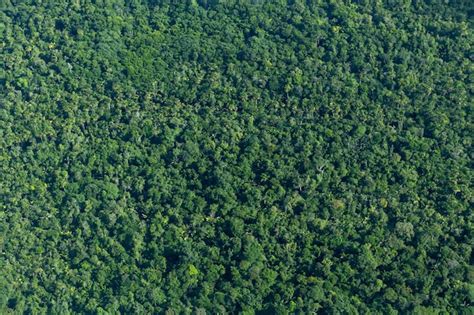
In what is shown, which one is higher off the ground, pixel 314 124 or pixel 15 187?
pixel 314 124

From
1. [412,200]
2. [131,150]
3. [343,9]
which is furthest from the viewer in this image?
[343,9]

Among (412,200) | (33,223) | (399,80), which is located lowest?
(33,223)

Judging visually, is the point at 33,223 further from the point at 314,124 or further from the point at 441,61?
the point at 441,61

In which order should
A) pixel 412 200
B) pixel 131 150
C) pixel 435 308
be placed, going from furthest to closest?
1. pixel 131 150
2. pixel 412 200
3. pixel 435 308

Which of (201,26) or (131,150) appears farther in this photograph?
(201,26)

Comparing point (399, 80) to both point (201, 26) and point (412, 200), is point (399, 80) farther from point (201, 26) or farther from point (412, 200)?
point (201, 26)

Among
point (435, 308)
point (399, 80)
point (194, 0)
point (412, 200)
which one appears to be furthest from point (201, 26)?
point (435, 308)
